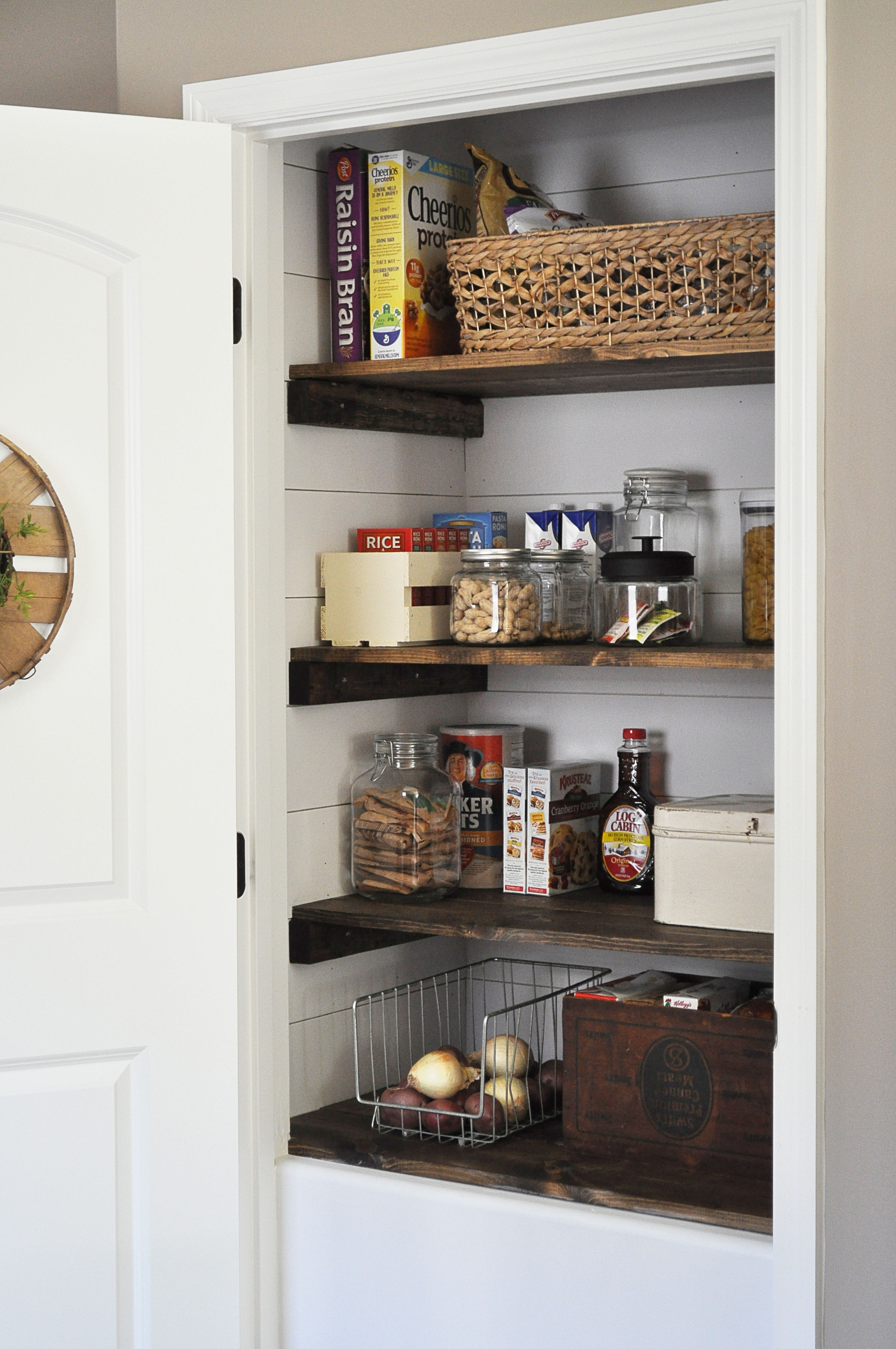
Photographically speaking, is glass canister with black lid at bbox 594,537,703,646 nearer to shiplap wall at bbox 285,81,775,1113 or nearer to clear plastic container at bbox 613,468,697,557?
clear plastic container at bbox 613,468,697,557

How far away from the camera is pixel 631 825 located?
2242mm

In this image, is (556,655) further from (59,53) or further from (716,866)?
(59,53)

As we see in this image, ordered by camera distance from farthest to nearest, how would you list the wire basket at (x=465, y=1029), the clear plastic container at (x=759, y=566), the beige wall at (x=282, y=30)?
1. the wire basket at (x=465, y=1029)
2. the clear plastic container at (x=759, y=566)
3. the beige wall at (x=282, y=30)

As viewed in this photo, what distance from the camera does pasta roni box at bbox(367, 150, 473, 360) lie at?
2172mm

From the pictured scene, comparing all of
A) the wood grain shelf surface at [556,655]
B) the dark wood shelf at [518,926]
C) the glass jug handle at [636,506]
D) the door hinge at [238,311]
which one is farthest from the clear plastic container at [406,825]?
the door hinge at [238,311]

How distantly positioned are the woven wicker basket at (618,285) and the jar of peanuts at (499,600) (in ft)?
1.02

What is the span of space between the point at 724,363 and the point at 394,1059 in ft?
4.12

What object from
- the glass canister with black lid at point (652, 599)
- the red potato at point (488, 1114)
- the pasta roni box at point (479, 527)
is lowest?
the red potato at point (488, 1114)

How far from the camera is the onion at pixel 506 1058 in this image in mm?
2203

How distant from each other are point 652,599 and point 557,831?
431 millimetres

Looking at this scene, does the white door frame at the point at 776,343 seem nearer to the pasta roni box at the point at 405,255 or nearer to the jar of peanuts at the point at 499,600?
the pasta roni box at the point at 405,255

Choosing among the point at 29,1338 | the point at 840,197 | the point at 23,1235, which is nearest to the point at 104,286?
the point at 840,197

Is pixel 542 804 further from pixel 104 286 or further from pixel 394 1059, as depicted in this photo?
pixel 104 286

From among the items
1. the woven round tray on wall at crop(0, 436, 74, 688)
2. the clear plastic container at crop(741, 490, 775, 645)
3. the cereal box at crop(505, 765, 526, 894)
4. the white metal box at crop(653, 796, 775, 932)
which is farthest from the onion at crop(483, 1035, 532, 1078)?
the woven round tray on wall at crop(0, 436, 74, 688)
